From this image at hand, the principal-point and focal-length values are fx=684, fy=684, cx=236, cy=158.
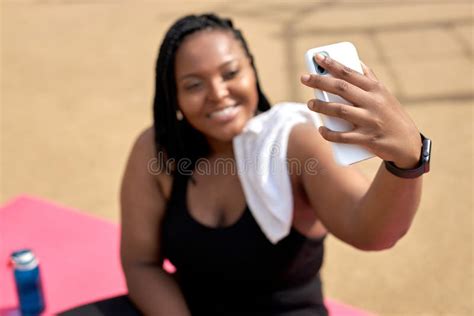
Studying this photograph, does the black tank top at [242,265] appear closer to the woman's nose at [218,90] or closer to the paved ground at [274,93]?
the woman's nose at [218,90]

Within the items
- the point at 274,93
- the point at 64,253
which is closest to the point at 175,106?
the point at 64,253

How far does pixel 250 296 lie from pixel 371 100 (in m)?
0.92

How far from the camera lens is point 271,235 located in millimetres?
1962

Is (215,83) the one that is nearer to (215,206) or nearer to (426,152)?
(215,206)

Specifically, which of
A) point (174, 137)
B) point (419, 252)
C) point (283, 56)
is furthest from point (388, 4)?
point (174, 137)

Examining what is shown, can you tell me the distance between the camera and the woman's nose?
6.63 feet

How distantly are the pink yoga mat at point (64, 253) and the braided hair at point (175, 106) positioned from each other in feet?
2.77

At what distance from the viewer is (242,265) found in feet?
6.61

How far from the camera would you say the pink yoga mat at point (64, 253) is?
2.83 metres

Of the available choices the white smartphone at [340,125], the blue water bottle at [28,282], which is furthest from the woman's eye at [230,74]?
the blue water bottle at [28,282]

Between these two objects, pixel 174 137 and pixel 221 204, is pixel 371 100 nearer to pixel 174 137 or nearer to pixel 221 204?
pixel 221 204

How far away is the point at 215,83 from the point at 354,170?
1.60 ft

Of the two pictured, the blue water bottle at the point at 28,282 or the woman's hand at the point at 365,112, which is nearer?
the woman's hand at the point at 365,112

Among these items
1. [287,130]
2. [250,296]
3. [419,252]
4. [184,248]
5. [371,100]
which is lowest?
[419,252]
